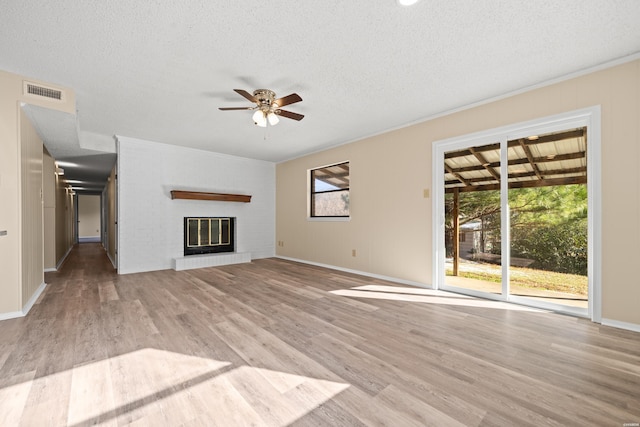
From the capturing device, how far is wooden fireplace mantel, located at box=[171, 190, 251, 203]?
541 cm

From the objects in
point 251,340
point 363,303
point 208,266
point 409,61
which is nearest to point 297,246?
point 208,266

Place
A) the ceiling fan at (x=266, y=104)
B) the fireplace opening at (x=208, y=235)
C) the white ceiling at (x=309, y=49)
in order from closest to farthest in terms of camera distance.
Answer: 1. the white ceiling at (x=309, y=49)
2. the ceiling fan at (x=266, y=104)
3. the fireplace opening at (x=208, y=235)

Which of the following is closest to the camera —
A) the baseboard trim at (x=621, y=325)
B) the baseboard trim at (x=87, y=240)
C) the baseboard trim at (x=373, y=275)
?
the baseboard trim at (x=621, y=325)

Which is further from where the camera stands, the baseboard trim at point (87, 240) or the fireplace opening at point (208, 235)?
the baseboard trim at point (87, 240)

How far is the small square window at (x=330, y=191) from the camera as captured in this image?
5523mm

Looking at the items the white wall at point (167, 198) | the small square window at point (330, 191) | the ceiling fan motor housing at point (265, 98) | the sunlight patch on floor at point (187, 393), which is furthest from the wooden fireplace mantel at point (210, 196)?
the sunlight patch on floor at point (187, 393)

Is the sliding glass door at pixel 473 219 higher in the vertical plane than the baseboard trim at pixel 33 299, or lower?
higher

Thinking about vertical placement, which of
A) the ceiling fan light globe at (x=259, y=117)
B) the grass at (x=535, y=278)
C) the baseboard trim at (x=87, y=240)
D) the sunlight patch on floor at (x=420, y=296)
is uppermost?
the ceiling fan light globe at (x=259, y=117)

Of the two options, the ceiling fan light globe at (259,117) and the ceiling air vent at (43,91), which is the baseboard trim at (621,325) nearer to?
the ceiling fan light globe at (259,117)

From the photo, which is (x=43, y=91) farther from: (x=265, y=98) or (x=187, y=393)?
(x=187, y=393)

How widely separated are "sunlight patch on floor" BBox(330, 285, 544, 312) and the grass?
31cm

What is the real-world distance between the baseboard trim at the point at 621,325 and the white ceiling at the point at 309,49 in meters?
2.51

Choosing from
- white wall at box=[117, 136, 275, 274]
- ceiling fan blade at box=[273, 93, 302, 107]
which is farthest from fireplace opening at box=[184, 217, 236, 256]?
ceiling fan blade at box=[273, 93, 302, 107]

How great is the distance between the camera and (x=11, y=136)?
2881 mm
